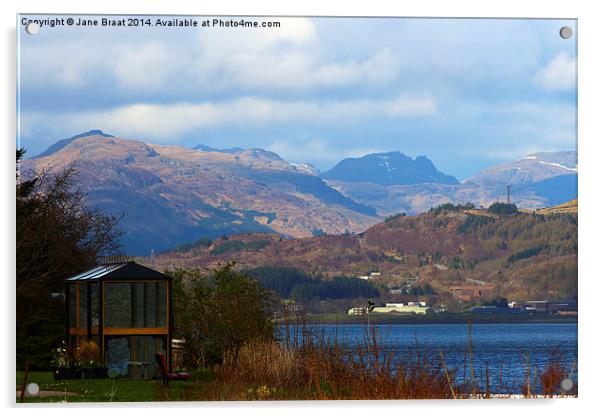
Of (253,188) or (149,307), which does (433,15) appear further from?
(253,188)

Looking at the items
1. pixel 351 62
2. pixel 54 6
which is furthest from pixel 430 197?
pixel 54 6

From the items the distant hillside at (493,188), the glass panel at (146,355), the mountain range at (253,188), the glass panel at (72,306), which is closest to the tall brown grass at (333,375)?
the glass panel at (146,355)

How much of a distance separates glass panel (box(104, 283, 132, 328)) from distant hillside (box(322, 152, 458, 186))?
13.8ft

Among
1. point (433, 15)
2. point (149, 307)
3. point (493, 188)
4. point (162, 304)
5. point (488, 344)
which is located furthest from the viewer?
point (488, 344)

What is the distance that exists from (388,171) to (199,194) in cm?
390

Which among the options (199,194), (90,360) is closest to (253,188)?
(199,194)

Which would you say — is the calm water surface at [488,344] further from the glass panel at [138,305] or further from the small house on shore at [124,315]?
the glass panel at [138,305]

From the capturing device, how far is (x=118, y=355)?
43.6 feet

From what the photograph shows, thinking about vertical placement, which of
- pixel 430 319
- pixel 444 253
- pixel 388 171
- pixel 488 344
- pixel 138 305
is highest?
pixel 388 171

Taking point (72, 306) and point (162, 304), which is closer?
point (162, 304)

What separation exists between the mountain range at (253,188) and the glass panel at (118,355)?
2391 millimetres

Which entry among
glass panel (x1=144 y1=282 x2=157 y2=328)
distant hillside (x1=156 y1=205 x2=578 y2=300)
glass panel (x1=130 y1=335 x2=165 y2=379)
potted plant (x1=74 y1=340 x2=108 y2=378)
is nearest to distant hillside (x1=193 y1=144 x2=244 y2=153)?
distant hillside (x1=156 y1=205 x2=578 y2=300)
